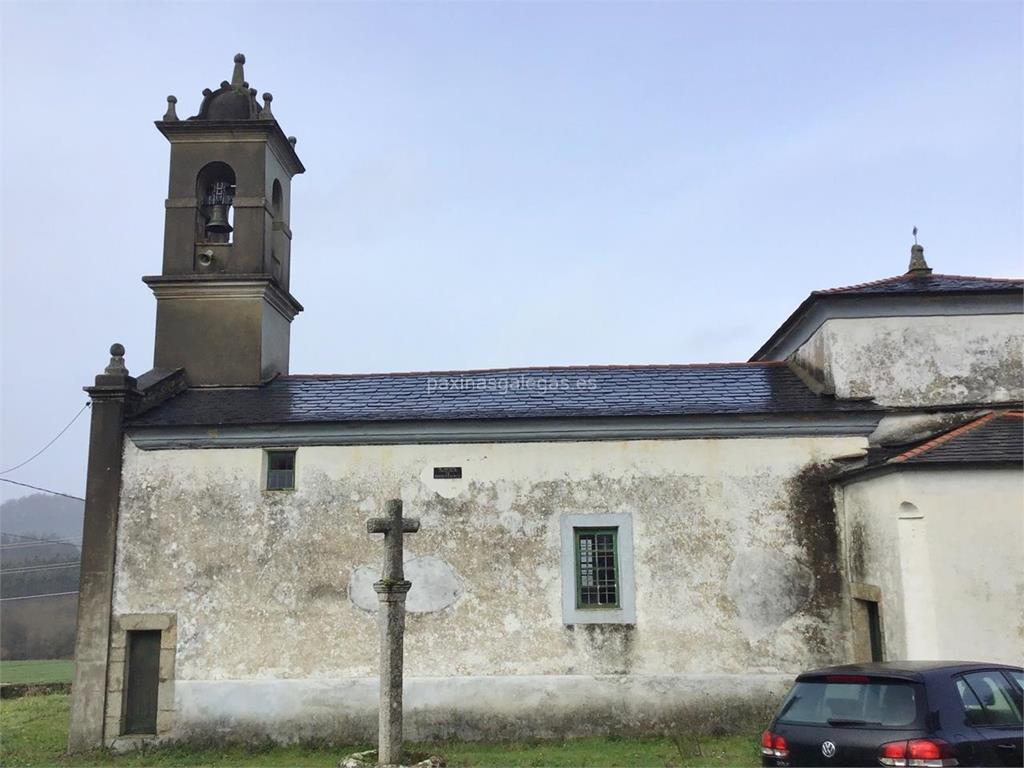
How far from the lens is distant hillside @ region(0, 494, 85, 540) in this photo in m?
141

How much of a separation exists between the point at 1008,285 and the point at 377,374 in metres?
11.3

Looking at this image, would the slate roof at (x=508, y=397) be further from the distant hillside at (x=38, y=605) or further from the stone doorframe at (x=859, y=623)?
the distant hillside at (x=38, y=605)

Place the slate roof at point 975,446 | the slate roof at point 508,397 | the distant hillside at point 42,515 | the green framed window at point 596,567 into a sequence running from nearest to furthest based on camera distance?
the slate roof at point 975,446, the green framed window at point 596,567, the slate roof at point 508,397, the distant hillside at point 42,515

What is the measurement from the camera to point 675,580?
13.0 m

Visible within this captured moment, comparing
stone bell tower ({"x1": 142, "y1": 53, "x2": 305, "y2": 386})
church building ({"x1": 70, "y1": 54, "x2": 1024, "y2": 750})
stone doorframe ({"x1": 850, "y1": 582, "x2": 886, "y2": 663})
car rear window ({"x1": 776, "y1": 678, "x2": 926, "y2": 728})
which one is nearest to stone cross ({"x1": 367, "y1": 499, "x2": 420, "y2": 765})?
church building ({"x1": 70, "y1": 54, "x2": 1024, "y2": 750})

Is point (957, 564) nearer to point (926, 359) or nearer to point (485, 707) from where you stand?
point (926, 359)

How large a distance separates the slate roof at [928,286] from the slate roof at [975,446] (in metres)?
2.64

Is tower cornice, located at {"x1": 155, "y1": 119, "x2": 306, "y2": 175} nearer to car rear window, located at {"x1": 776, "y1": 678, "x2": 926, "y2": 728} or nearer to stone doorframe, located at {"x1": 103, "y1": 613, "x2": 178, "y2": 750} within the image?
stone doorframe, located at {"x1": 103, "y1": 613, "x2": 178, "y2": 750}

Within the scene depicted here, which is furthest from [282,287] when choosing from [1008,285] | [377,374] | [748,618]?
[1008,285]

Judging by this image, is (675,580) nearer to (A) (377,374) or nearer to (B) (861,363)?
(B) (861,363)

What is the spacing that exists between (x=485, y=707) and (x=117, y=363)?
8.41 meters

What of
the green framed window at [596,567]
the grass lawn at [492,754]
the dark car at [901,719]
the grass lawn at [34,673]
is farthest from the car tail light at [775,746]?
the grass lawn at [34,673]

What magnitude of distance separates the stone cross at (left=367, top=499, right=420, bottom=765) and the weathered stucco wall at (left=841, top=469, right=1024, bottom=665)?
21.3 ft

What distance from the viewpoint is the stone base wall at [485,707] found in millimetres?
12562
